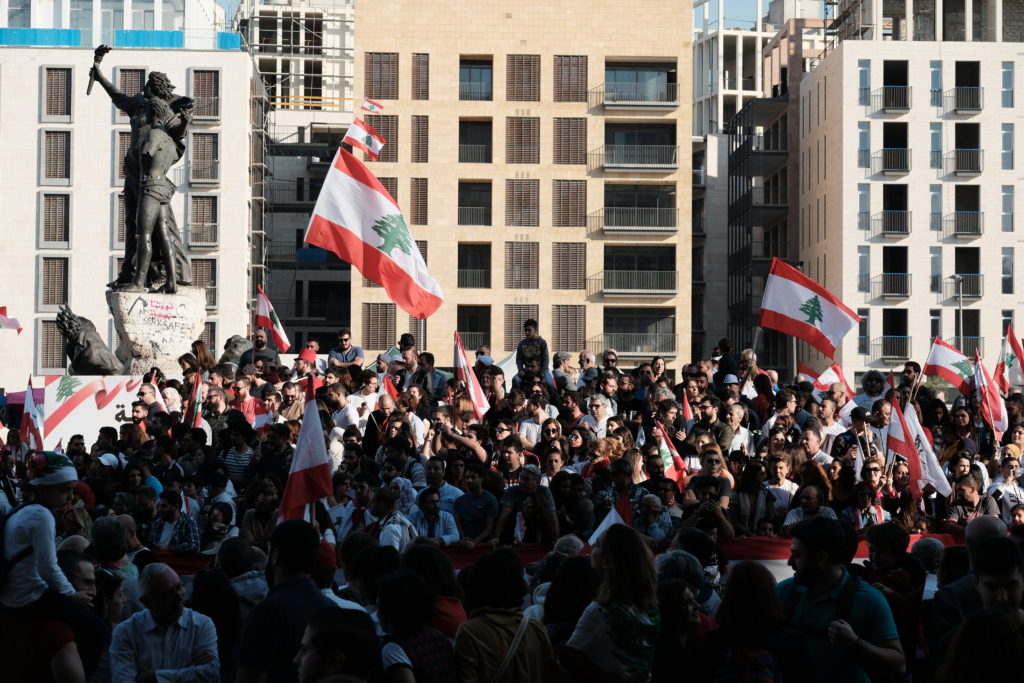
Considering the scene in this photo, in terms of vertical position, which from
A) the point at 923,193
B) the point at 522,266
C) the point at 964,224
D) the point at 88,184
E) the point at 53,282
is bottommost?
the point at 53,282

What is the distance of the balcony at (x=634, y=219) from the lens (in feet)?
224

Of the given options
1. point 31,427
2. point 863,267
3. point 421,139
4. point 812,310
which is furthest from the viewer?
point 863,267

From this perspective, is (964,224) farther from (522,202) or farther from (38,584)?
(38,584)

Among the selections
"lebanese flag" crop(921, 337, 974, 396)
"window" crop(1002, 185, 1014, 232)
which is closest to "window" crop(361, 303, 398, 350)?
"window" crop(1002, 185, 1014, 232)

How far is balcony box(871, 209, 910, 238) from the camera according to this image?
69.4 m

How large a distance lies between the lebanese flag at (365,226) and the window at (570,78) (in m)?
48.5

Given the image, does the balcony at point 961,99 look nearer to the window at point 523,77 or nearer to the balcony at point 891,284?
the balcony at point 891,284

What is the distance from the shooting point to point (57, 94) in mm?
71625

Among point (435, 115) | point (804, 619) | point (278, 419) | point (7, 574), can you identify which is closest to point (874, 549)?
point (804, 619)

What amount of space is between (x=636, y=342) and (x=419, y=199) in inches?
434

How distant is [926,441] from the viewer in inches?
645

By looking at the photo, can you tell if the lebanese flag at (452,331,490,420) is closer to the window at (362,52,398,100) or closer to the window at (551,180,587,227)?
the window at (362,52,398,100)

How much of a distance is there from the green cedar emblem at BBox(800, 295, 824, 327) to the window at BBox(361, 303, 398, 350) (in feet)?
142

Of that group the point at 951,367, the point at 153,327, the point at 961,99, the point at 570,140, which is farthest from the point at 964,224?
the point at 153,327
